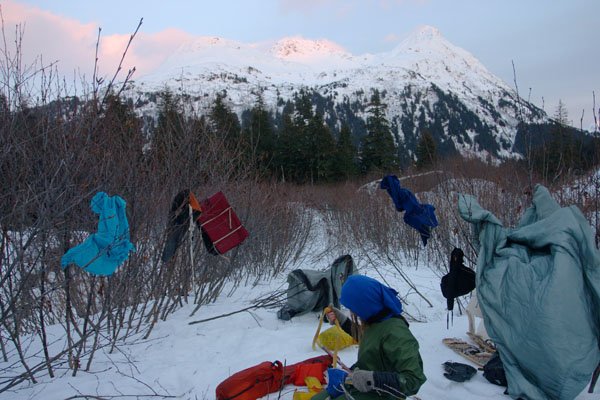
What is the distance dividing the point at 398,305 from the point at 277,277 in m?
7.34

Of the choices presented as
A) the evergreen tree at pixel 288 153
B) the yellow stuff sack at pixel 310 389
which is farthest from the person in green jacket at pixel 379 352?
the evergreen tree at pixel 288 153

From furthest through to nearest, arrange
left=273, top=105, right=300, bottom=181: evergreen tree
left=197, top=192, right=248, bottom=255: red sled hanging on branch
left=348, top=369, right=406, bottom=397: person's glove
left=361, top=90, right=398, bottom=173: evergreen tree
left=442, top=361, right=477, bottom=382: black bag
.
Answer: left=361, top=90, right=398, bottom=173: evergreen tree < left=273, top=105, right=300, bottom=181: evergreen tree < left=197, top=192, right=248, bottom=255: red sled hanging on branch < left=442, top=361, right=477, bottom=382: black bag < left=348, top=369, right=406, bottom=397: person's glove

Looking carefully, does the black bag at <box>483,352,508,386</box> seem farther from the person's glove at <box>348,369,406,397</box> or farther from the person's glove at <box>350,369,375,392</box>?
the person's glove at <box>350,369,375,392</box>

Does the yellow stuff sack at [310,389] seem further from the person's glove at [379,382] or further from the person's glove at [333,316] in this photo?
the person's glove at [379,382]

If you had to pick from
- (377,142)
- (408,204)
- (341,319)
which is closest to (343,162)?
(377,142)

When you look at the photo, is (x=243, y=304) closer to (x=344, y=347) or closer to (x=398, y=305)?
(x=344, y=347)

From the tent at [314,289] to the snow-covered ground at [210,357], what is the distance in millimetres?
153

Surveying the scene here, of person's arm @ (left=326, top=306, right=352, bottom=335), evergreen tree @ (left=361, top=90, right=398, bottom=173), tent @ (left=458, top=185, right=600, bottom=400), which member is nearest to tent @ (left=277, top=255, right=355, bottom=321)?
person's arm @ (left=326, top=306, right=352, bottom=335)

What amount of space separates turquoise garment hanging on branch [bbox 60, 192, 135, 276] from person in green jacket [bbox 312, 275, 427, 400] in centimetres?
172

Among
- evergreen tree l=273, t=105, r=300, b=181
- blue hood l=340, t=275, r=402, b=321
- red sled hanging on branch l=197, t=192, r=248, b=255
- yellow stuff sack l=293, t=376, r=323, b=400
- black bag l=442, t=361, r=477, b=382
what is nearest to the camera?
blue hood l=340, t=275, r=402, b=321

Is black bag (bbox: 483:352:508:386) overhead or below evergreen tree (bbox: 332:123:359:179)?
below

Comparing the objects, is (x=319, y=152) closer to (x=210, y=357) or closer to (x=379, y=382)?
(x=210, y=357)

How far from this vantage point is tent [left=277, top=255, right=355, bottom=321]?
582 cm

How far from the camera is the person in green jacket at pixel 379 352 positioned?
2.50m
